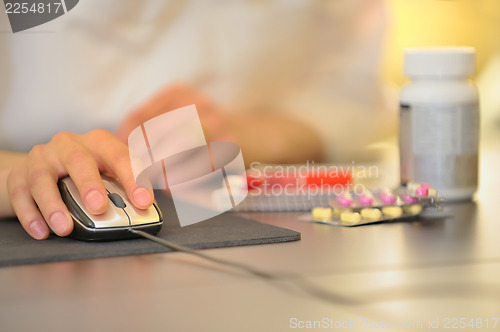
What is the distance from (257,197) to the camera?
94 centimetres

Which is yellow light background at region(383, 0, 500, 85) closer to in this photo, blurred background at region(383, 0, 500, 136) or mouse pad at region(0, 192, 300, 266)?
blurred background at region(383, 0, 500, 136)

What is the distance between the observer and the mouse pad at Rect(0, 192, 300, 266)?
67 centimetres

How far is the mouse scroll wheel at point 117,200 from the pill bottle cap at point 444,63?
0.45 metres

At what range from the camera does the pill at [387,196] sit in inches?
34.1

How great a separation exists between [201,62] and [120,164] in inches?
19.7

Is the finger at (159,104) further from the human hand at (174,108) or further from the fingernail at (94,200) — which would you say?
the fingernail at (94,200)

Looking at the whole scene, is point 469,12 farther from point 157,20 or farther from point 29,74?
point 29,74

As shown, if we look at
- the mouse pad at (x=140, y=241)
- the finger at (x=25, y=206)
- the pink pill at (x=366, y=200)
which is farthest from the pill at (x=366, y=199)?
the finger at (x=25, y=206)

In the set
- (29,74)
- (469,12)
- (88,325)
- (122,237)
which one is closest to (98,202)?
(122,237)

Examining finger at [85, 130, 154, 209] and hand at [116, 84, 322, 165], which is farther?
hand at [116, 84, 322, 165]

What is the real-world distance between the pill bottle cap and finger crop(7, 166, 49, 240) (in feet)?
1.68

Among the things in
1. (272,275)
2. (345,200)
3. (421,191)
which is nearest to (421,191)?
(421,191)

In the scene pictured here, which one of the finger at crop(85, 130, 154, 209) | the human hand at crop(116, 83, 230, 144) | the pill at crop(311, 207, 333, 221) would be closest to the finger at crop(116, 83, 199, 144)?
the human hand at crop(116, 83, 230, 144)

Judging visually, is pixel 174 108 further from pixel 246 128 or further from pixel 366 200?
pixel 366 200
